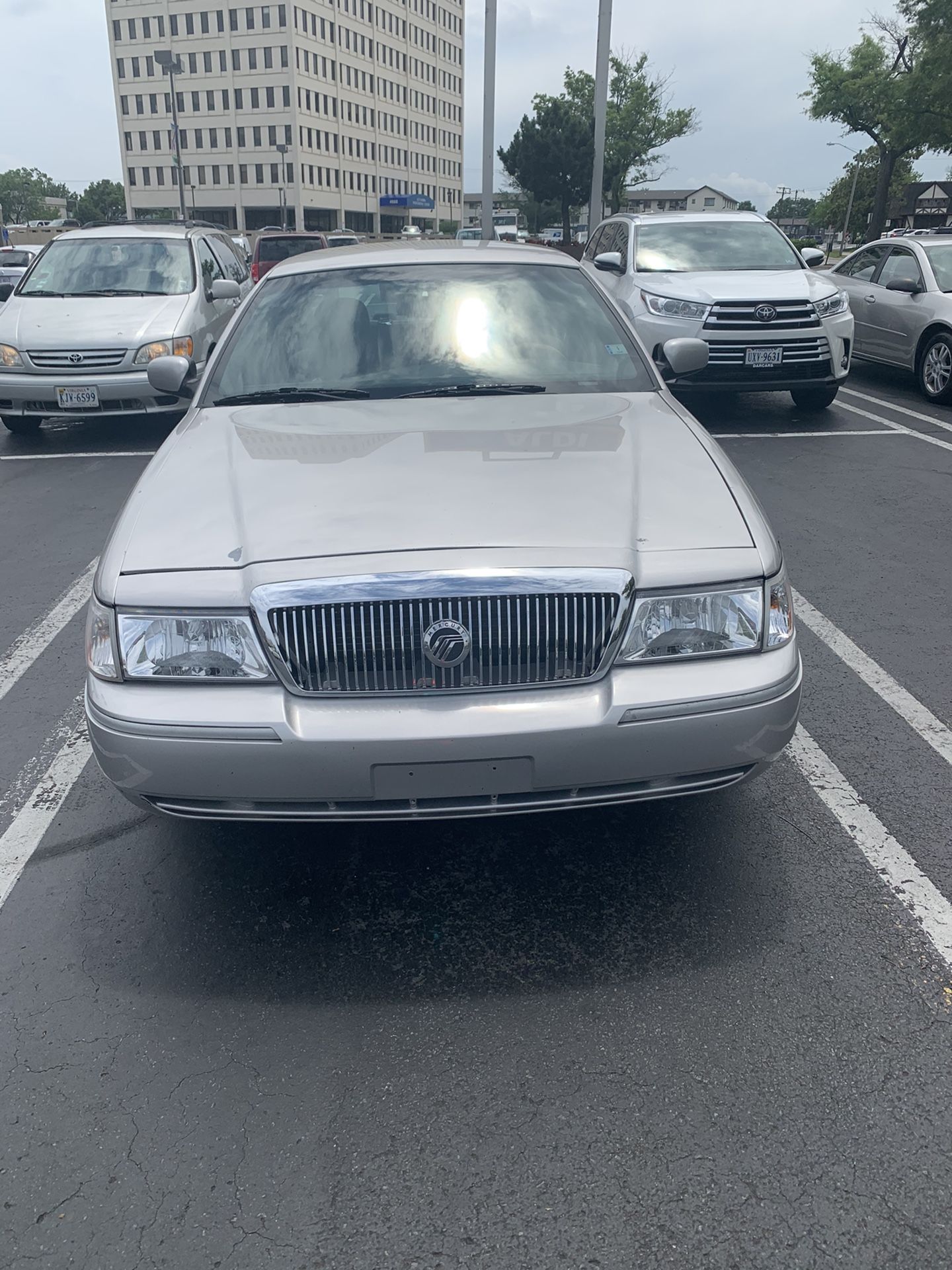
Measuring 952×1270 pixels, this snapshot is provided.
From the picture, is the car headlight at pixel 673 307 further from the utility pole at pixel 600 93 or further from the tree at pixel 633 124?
the tree at pixel 633 124

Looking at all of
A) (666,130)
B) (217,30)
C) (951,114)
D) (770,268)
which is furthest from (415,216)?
(770,268)

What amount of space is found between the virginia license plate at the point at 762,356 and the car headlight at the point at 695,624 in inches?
270

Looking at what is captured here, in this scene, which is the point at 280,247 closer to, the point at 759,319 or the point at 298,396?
the point at 759,319

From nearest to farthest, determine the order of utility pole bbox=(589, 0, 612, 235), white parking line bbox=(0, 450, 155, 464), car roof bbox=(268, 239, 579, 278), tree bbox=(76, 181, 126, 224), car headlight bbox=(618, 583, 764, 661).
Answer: car headlight bbox=(618, 583, 764, 661) < car roof bbox=(268, 239, 579, 278) < white parking line bbox=(0, 450, 155, 464) < utility pole bbox=(589, 0, 612, 235) < tree bbox=(76, 181, 126, 224)

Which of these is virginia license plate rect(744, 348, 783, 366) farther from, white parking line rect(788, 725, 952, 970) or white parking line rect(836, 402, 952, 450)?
white parking line rect(788, 725, 952, 970)

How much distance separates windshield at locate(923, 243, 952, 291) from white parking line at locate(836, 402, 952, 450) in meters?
1.47

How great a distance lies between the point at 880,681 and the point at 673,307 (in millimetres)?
5854

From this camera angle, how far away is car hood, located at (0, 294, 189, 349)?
8.62 m

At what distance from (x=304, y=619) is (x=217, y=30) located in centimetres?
10542

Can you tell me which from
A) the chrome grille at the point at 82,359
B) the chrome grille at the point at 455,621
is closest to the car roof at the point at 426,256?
the chrome grille at the point at 455,621

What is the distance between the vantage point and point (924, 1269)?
1787 mm

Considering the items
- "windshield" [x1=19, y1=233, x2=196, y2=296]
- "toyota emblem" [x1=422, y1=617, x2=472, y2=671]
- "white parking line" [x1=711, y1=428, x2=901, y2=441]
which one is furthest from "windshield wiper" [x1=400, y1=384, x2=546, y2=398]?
"windshield" [x1=19, y1=233, x2=196, y2=296]

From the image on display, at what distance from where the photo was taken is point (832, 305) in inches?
360

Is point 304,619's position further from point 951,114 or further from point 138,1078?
point 951,114
